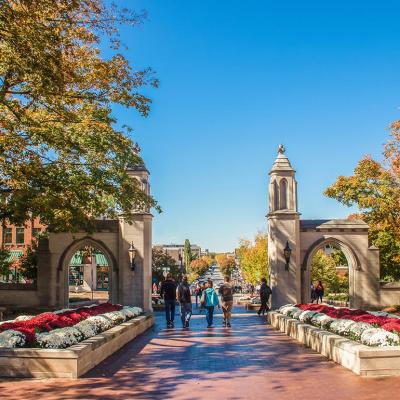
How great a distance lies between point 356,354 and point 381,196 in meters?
23.1

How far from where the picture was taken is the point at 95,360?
40.0 feet

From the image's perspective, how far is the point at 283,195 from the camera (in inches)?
1053

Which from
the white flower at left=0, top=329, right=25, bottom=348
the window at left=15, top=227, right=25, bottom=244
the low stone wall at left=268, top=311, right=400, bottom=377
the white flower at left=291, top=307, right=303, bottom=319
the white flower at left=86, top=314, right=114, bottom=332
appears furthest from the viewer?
the window at left=15, top=227, right=25, bottom=244

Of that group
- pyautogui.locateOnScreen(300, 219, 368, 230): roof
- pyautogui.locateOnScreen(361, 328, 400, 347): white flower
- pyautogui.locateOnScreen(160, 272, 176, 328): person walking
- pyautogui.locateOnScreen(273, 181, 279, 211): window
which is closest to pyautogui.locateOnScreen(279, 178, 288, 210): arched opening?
pyautogui.locateOnScreen(273, 181, 279, 211): window

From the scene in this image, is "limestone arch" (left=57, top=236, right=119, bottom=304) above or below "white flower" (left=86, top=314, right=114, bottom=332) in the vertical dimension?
above

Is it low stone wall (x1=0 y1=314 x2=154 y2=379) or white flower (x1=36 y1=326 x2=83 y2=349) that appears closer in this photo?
low stone wall (x1=0 y1=314 x2=154 y2=379)

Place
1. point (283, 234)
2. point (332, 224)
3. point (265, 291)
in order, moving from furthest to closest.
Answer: point (332, 224)
point (283, 234)
point (265, 291)

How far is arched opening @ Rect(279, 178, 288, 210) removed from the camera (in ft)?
87.5

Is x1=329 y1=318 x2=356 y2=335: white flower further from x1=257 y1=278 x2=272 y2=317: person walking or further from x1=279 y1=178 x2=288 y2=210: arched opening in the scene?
x1=279 y1=178 x2=288 y2=210: arched opening

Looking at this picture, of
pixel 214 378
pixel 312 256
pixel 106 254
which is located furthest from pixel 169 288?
pixel 214 378

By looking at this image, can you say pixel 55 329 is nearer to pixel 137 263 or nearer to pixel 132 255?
pixel 132 255

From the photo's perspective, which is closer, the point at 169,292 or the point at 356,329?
the point at 356,329

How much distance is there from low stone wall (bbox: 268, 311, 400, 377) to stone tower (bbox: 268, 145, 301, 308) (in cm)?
1108

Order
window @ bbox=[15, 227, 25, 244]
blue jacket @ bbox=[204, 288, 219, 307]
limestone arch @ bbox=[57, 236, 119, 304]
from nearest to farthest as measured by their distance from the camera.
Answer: blue jacket @ bbox=[204, 288, 219, 307] → limestone arch @ bbox=[57, 236, 119, 304] → window @ bbox=[15, 227, 25, 244]
